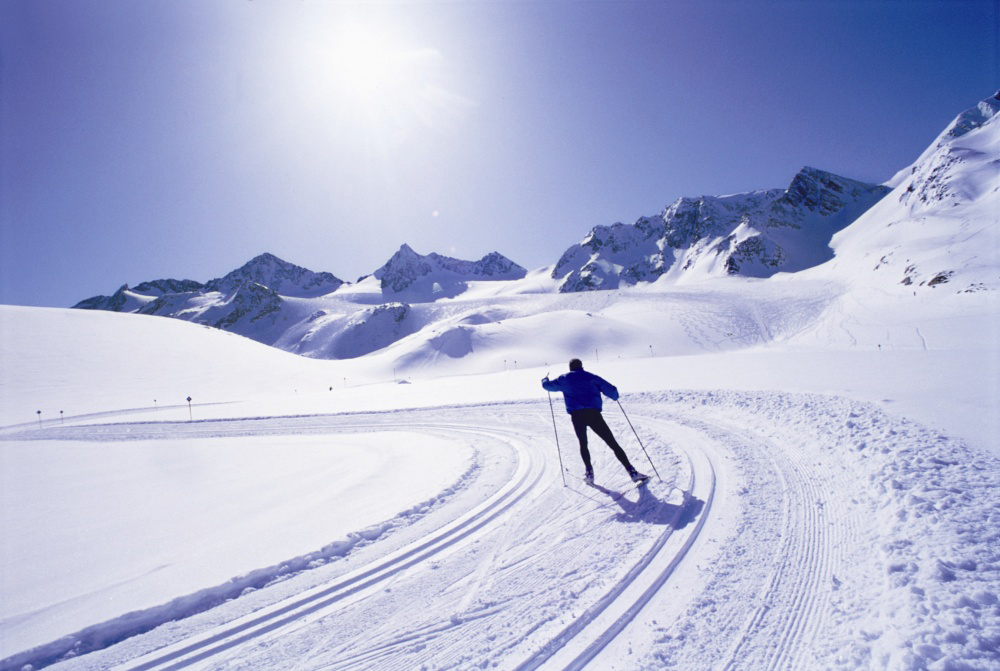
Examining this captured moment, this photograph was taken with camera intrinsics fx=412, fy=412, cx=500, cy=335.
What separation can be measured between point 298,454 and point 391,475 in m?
4.15

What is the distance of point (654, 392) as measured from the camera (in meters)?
14.3

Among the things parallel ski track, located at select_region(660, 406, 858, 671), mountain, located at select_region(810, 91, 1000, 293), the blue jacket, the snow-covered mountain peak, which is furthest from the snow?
the snow-covered mountain peak

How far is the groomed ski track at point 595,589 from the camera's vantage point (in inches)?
118

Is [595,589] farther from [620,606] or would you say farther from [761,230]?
[761,230]

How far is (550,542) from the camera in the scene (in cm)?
456

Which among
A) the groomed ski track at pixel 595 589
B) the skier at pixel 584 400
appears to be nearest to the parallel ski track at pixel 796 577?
the groomed ski track at pixel 595 589

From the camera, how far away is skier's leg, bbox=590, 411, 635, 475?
6.04 metres

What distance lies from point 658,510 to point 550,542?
1.50m

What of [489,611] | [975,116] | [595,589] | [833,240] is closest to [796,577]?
[595,589]

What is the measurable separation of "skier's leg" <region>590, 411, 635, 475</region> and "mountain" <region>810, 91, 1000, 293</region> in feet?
154

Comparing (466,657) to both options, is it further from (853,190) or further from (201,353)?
(853,190)

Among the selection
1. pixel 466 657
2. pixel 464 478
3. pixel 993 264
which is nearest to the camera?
pixel 466 657

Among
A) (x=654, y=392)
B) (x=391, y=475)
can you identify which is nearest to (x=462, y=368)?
(x=654, y=392)

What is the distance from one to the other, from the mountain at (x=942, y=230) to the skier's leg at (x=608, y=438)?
4681 cm
